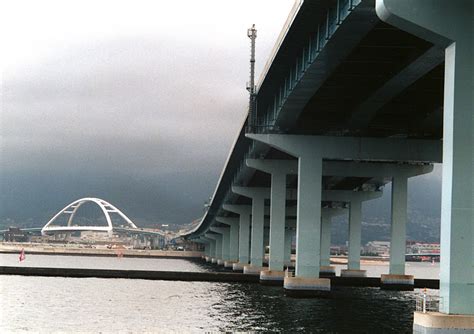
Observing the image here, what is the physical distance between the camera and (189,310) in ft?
173

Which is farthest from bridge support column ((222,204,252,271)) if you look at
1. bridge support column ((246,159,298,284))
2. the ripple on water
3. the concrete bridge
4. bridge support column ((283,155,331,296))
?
bridge support column ((283,155,331,296))

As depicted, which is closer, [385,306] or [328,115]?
[385,306]

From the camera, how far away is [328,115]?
6488cm

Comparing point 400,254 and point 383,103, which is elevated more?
point 383,103

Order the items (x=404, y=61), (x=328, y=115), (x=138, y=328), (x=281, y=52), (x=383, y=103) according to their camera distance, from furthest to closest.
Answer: (x=328, y=115) < (x=383, y=103) < (x=281, y=52) < (x=404, y=61) < (x=138, y=328)

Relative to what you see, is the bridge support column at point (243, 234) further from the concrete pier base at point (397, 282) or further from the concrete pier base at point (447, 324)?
the concrete pier base at point (447, 324)

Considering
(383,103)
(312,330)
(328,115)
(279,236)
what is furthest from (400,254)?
(312,330)

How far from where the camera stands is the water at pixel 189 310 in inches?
1677

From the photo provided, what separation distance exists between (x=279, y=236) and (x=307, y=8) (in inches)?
1671

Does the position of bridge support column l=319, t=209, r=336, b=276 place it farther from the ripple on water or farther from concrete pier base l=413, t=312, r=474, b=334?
concrete pier base l=413, t=312, r=474, b=334

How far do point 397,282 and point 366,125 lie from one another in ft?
69.7

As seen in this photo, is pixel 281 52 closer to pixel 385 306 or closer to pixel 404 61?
pixel 404 61

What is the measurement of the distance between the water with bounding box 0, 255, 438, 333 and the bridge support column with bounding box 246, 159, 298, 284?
208 inches

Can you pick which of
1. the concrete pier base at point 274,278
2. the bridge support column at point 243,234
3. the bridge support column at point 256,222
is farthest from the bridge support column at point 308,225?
the bridge support column at point 243,234
